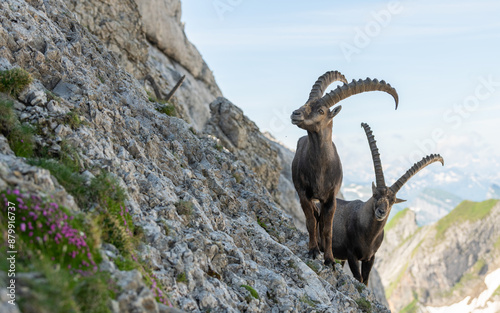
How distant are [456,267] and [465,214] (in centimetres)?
1608

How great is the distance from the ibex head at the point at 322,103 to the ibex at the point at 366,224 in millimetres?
3897

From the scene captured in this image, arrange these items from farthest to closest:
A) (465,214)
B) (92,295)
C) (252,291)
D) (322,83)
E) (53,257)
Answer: (465,214) < (322,83) < (252,291) < (53,257) < (92,295)

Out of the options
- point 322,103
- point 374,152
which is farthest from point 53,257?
point 374,152

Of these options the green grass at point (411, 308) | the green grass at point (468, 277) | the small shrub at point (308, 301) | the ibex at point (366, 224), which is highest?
the green grass at point (468, 277)

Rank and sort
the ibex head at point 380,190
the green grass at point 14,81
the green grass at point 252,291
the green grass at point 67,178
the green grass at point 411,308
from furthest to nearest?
the green grass at point 411,308 < the ibex head at point 380,190 < the green grass at point 252,291 < the green grass at point 14,81 < the green grass at point 67,178

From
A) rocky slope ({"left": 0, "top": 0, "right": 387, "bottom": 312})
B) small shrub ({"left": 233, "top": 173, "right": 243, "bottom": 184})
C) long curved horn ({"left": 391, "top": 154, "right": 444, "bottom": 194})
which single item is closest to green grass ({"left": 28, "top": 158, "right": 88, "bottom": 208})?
rocky slope ({"left": 0, "top": 0, "right": 387, "bottom": 312})

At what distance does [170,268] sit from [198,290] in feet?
2.03

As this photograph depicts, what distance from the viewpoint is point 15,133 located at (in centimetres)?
790

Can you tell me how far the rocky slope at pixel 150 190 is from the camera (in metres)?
7.18

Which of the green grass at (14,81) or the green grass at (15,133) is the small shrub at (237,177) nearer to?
the green grass at (14,81)

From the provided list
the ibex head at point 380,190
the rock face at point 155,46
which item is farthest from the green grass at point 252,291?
the rock face at point 155,46

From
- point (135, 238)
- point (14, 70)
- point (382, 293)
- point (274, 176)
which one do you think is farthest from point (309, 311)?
point (382, 293)

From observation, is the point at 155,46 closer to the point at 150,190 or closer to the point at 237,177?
the point at 237,177

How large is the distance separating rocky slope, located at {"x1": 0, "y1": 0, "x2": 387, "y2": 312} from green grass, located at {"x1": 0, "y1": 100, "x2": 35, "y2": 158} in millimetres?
119
